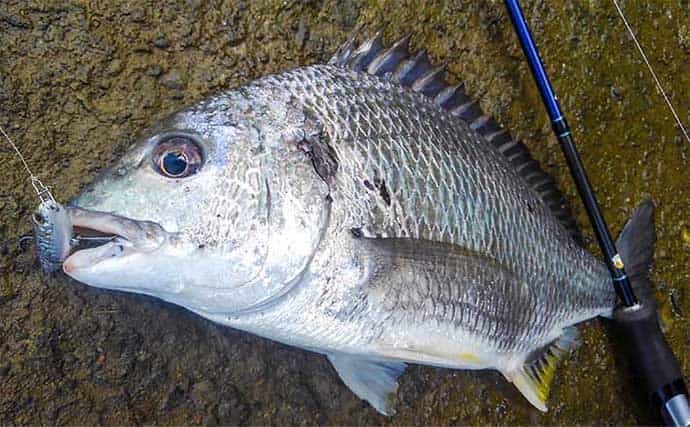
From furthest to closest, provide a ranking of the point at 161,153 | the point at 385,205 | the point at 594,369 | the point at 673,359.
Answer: the point at 594,369 → the point at 673,359 → the point at 385,205 → the point at 161,153

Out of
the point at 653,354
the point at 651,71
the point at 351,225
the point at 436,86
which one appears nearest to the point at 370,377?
→ the point at 351,225

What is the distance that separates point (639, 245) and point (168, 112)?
1351 millimetres

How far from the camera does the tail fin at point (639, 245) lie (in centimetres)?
179

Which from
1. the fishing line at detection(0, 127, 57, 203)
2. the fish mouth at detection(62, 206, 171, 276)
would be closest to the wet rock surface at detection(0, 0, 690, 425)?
the fishing line at detection(0, 127, 57, 203)

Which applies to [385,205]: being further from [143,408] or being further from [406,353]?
[143,408]

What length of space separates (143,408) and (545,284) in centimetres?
100

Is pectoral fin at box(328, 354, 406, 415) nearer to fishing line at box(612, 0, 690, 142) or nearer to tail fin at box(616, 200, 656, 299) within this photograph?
tail fin at box(616, 200, 656, 299)

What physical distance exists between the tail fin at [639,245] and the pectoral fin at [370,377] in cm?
76

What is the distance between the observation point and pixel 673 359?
1800mm

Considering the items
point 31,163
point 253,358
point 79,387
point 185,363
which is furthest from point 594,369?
point 31,163

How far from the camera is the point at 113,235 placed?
1.09 metres

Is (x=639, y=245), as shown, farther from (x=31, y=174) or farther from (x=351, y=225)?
(x=31, y=174)

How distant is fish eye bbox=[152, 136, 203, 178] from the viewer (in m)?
1.12

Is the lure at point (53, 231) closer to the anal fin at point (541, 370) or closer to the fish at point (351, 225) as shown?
the fish at point (351, 225)
